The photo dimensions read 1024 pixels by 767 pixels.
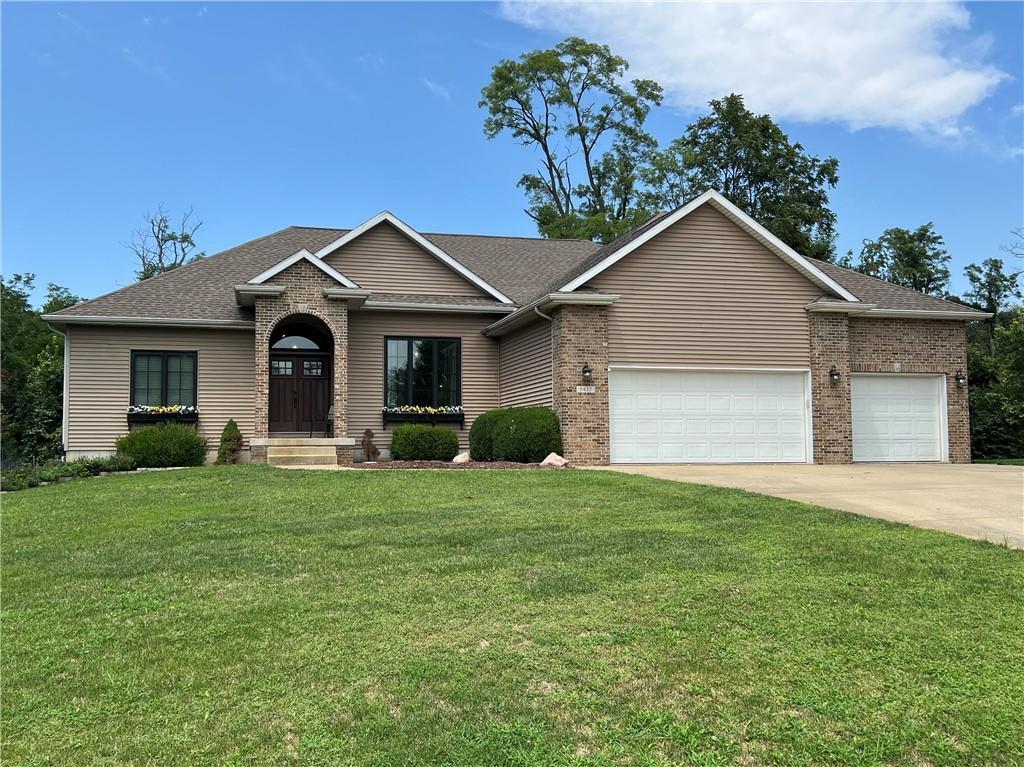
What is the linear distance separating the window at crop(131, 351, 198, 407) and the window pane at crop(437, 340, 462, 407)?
224 inches

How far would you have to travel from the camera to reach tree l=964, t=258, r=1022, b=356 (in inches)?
1698

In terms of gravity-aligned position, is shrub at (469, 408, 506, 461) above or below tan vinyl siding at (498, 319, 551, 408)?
below

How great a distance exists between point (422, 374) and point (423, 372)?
5 centimetres

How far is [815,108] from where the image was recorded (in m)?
26.8

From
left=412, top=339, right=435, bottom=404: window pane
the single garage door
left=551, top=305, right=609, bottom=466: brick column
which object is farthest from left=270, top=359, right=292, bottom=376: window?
the single garage door

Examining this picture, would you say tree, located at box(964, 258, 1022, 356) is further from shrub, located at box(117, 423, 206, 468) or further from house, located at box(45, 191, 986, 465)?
shrub, located at box(117, 423, 206, 468)

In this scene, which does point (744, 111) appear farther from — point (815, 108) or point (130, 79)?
point (130, 79)

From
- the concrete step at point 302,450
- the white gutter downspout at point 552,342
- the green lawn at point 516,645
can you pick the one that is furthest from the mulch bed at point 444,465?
the green lawn at point 516,645

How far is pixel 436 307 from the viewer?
18609 millimetres

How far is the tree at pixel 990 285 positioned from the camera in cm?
4312

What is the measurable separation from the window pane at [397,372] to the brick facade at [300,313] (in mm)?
1767

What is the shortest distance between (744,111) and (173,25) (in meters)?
29.3

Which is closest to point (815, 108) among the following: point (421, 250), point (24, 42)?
point (421, 250)

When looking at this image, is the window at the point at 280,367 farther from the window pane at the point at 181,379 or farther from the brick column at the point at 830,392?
the brick column at the point at 830,392
